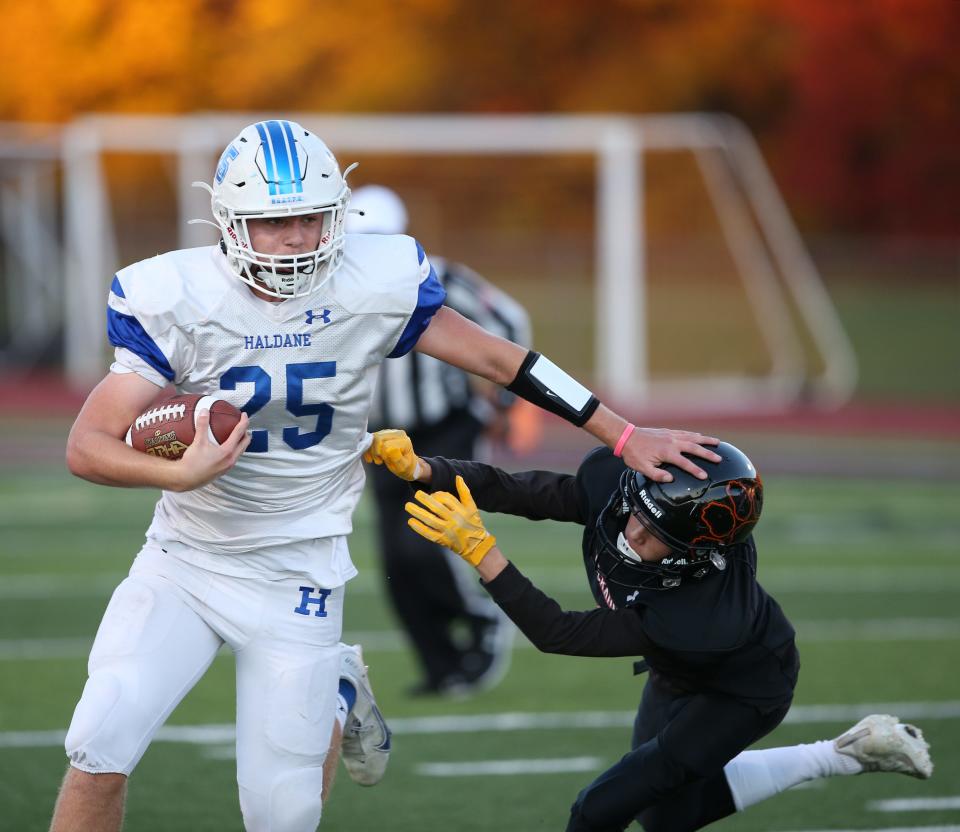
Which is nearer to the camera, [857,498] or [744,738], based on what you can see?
[744,738]

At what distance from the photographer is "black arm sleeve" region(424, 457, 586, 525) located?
369cm

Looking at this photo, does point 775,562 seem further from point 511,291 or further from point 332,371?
point 511,291

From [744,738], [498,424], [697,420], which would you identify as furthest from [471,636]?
[697,420]

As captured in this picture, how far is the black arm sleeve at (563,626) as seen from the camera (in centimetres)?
339

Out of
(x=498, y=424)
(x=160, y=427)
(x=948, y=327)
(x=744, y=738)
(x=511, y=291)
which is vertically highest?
(x=160, y=427)

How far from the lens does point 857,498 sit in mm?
10977

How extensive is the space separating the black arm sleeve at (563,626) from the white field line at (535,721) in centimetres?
202

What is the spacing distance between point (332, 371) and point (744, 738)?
124cm

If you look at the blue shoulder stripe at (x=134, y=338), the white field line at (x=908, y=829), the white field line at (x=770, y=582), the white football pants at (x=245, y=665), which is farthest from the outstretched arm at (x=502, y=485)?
A: the white field line at (x=770, y=582)

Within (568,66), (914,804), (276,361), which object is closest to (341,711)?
(276,361)

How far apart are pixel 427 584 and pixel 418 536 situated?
0.61 feet

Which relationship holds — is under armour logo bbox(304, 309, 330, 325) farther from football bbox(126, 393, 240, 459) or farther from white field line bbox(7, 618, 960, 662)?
white field line bbox(7, 618, 960, 662)

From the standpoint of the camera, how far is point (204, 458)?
3043mm

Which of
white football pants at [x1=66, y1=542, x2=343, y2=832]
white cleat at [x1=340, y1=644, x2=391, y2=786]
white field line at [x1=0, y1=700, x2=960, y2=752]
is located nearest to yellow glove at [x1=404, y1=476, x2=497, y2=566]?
white football pants at [x1=66, y1=542, x2=343, y2=832]
